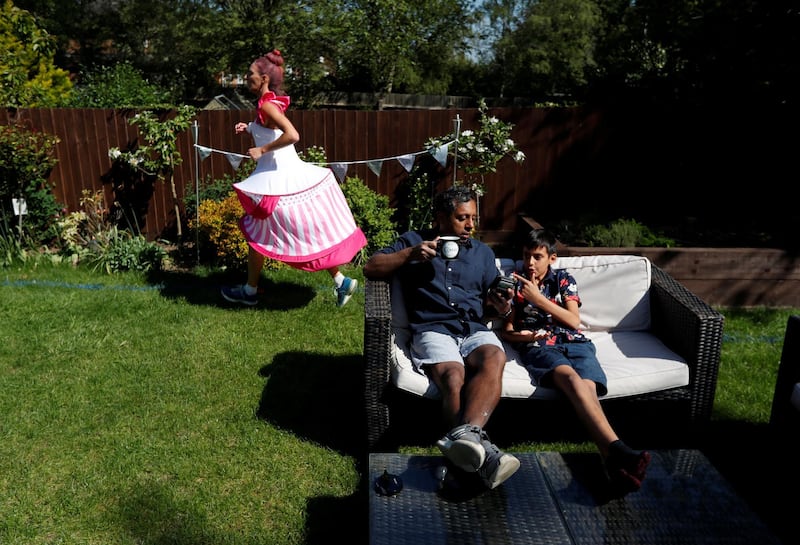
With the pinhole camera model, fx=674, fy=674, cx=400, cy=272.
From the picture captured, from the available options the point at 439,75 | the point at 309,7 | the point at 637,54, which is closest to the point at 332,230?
the point at 637,54

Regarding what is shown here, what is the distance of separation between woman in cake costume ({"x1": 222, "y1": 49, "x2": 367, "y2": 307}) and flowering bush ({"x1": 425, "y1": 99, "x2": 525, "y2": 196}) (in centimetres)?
205

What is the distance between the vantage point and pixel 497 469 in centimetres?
256

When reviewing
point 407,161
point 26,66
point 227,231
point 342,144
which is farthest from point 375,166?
point 26,66

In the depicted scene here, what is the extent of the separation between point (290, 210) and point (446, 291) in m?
1.75

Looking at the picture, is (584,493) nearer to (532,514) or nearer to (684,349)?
(532,514)

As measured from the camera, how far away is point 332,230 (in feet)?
16.7

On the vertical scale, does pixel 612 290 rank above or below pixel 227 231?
above

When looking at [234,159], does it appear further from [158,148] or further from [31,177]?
[31,177]

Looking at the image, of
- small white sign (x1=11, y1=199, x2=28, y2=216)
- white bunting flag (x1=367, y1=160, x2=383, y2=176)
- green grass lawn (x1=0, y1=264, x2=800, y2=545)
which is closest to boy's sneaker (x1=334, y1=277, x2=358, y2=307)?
green grass lawn (x1=0, y1=264, x2=800, y2=545)

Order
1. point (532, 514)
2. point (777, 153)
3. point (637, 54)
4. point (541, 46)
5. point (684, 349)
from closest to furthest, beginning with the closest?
point (532, 514) < point (684, 349) < point (777, 153) < point (637, 54) < point (541, 46)

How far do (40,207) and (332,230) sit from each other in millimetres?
3803

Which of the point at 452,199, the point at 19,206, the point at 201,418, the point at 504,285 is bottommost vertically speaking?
the point at 201,418

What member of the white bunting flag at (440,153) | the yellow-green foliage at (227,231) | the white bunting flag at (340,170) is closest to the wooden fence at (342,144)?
the white bunting flag at (440,153)

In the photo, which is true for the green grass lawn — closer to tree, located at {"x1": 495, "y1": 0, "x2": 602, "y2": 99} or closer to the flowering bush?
the flowering bush
